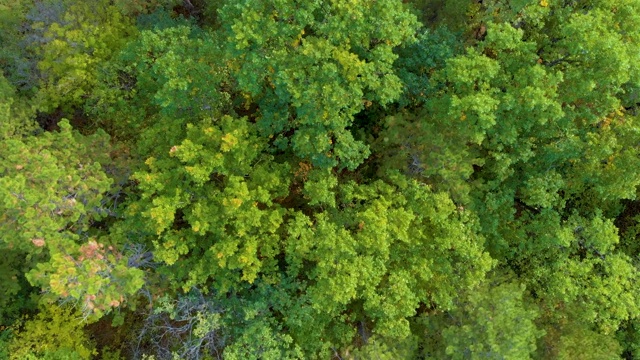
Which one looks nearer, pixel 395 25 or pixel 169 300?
pixel 395 25

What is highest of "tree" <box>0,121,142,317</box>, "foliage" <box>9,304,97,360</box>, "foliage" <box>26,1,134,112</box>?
"foliage" <box>26,1,134,112</box>

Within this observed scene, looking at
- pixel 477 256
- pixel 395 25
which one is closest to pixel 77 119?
pixel 395 25

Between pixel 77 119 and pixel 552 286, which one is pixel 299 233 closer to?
pixel 552 286

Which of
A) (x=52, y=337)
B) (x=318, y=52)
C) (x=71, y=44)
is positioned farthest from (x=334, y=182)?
(x=52, y=337)

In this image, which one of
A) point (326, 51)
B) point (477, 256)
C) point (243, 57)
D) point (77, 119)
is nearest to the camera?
point (326, 51)

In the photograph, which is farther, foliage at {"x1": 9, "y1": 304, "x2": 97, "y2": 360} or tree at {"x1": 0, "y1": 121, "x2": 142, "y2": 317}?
foliage at {"x1": 9, "y1": 304, "x2": 97, "y2": 360}

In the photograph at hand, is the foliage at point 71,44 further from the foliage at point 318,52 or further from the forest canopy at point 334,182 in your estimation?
the foliage at point 318,52

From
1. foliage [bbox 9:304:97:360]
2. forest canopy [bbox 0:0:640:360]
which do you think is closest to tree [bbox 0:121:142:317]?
forest canopy [bbox 0:0:640:360]

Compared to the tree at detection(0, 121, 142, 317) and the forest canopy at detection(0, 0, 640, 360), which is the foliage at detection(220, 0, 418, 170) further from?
the tree at detection(0, 121, 142, 317)
